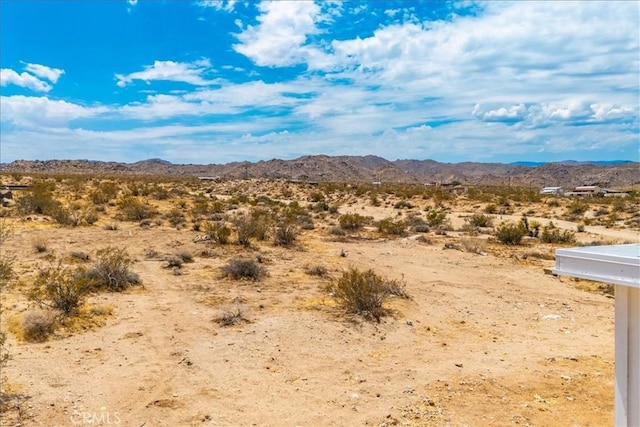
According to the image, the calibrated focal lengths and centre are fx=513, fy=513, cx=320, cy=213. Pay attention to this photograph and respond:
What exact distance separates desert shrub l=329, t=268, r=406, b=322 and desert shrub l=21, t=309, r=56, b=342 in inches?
219

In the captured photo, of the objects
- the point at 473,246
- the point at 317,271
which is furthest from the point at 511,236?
the point at 317,271

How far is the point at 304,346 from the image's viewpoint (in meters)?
8.91

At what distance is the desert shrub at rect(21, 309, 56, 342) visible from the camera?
8.73 m

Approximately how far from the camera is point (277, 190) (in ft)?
203

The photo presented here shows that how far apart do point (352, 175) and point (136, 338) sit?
5404 inches

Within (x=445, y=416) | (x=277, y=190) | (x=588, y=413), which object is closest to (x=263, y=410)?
(x=445, y=416)

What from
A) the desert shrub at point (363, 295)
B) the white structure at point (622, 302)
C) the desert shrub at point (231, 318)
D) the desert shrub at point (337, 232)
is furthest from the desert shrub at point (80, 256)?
the white structure at point (622, 302)

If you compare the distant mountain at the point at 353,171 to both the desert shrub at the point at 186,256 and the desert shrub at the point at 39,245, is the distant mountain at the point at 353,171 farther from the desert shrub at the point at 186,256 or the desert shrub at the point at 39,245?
the desert shrub at the point at 186,256

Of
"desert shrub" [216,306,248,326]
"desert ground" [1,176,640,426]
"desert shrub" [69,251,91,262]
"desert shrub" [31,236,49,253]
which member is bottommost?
"desert ground" [1,176,640,426]

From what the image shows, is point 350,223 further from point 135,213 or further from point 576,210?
point 576,210

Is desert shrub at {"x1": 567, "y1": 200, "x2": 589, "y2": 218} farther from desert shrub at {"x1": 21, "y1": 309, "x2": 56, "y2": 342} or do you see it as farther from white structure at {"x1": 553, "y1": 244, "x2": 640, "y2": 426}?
white structure at {"x1": 553, "y1": 244, "x2": 640, "y2": 426}

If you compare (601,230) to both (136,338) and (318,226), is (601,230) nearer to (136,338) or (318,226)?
(318,226)

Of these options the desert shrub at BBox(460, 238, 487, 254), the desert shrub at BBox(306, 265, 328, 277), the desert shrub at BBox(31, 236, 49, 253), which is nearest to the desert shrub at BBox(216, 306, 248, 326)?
the desert shrub at BBox(306, 265, 328, 277)

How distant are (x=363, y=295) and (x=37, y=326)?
603 cm
